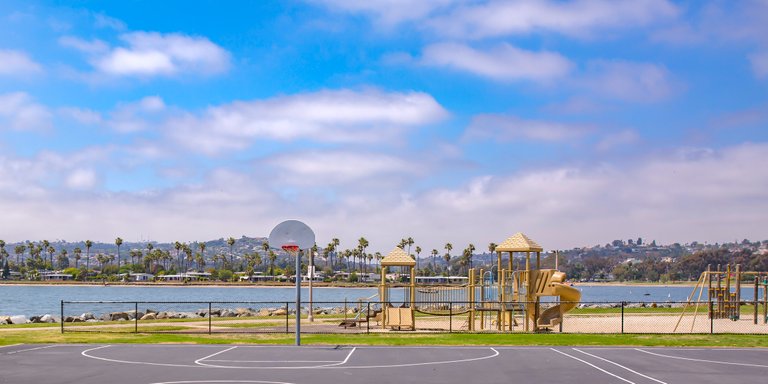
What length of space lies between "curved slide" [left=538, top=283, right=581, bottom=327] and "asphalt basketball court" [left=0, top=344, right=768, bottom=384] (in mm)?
8281

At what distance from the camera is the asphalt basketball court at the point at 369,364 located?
56.6 feet

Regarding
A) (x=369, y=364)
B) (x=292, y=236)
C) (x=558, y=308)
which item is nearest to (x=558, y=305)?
(x=558, y=308)

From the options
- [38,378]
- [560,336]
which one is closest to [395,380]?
[38,378]

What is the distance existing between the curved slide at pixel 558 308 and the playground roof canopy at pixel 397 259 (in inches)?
230

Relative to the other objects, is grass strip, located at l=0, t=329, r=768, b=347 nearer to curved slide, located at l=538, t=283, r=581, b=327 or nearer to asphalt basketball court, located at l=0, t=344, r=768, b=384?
asphalt basketball court, located at l=0, t=344, r=768, b=384

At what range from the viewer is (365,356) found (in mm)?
21609

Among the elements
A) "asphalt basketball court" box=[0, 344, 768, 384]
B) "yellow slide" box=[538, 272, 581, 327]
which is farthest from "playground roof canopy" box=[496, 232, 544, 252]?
"asphalt basketball court" box=[0, 344, 768, 384]

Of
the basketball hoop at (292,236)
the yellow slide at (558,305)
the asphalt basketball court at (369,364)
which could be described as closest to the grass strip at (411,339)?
the asphalt basketball court at (369,364)

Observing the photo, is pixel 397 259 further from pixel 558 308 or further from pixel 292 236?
pixel 292 236

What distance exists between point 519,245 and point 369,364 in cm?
1432

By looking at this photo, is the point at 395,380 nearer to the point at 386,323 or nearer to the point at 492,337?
the point at 492,337

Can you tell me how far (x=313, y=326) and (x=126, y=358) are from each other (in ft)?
50.3

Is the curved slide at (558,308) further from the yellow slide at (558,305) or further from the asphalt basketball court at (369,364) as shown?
the asphalt basketball court at (369,364)

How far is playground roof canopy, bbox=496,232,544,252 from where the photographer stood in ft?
106
